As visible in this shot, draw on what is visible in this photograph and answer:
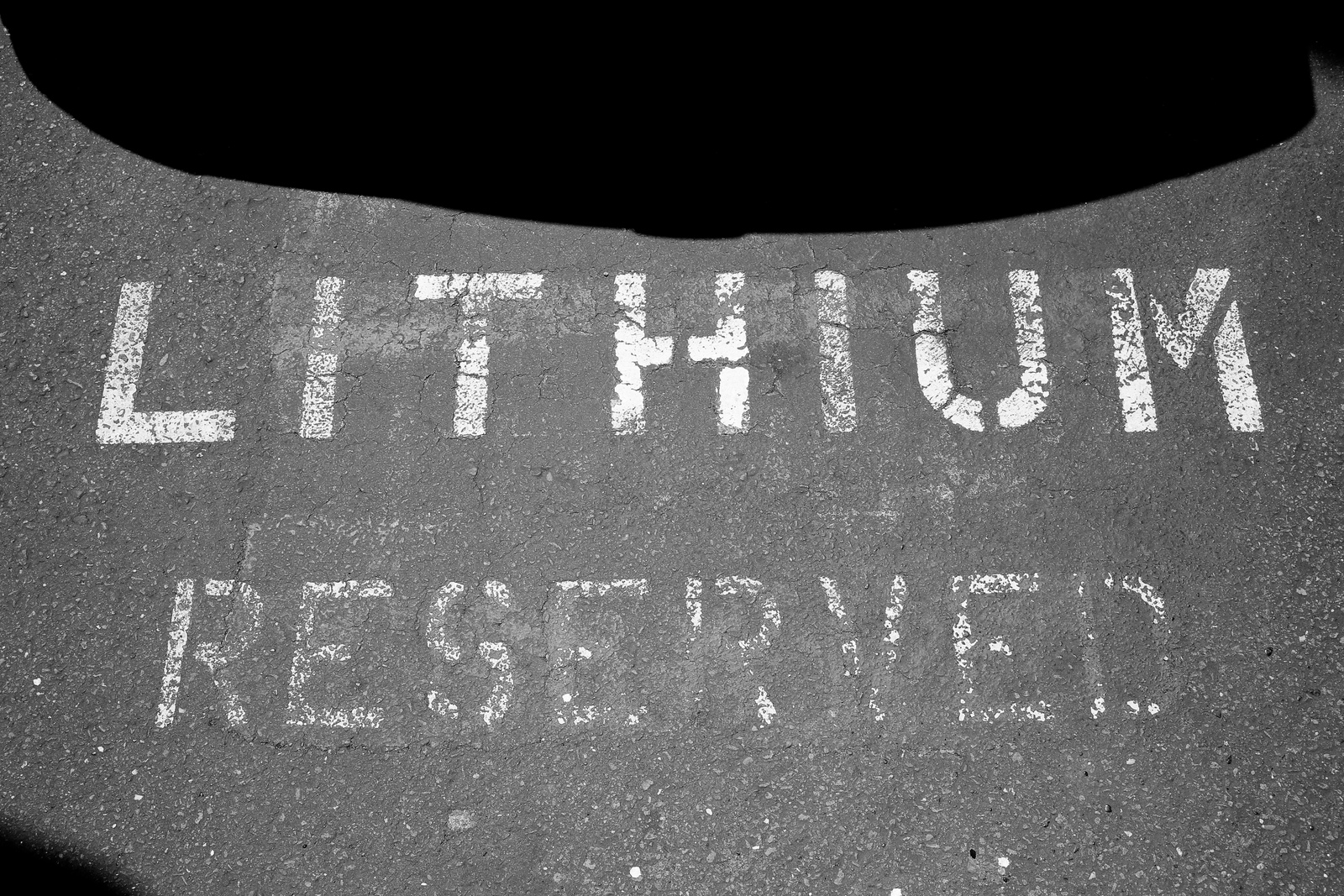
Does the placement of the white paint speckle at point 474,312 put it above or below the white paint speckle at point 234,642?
above

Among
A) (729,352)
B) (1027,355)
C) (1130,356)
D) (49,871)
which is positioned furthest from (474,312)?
(1130,356)

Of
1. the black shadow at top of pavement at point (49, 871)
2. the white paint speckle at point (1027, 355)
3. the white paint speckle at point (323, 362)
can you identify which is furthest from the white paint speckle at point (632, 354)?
the black shadow at top of pavement at point (49, 871)

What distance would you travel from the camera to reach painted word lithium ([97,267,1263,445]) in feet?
12.8

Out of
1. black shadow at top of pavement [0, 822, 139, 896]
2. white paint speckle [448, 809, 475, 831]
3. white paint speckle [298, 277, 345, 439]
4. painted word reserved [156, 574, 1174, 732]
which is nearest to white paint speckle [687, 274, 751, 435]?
painted word reserved [156, 574, 1174, 732]

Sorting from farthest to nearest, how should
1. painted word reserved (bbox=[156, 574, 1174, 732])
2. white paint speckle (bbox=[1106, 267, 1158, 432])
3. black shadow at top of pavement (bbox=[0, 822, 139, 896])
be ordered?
white paint speckle (bbox=[1106, 267, 1158, 432]) < painted word reserved (bbox=[156, 574, 1174, 732]) < black shadow at top of pavement (bbox=[0, 822, 139, 896])

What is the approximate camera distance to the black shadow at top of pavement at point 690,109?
4.24 meters

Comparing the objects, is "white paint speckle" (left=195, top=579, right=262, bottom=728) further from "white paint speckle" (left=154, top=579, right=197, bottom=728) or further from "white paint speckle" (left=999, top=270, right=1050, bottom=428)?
"white paint speckle" (left=999, top=270, right=1050, bottom=428)

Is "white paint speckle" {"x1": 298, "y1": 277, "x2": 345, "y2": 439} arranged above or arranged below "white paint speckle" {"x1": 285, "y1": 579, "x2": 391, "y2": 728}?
above

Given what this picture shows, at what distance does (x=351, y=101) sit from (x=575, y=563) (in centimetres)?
246

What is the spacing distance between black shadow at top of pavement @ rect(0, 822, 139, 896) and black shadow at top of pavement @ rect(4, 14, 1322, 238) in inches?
113

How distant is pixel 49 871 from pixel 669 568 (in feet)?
A: 8.28

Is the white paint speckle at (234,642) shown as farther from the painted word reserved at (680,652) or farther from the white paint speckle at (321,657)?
the white paint speckle at (321,657)

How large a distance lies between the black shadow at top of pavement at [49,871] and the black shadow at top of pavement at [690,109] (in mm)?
2859

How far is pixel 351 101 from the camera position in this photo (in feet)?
14.4
